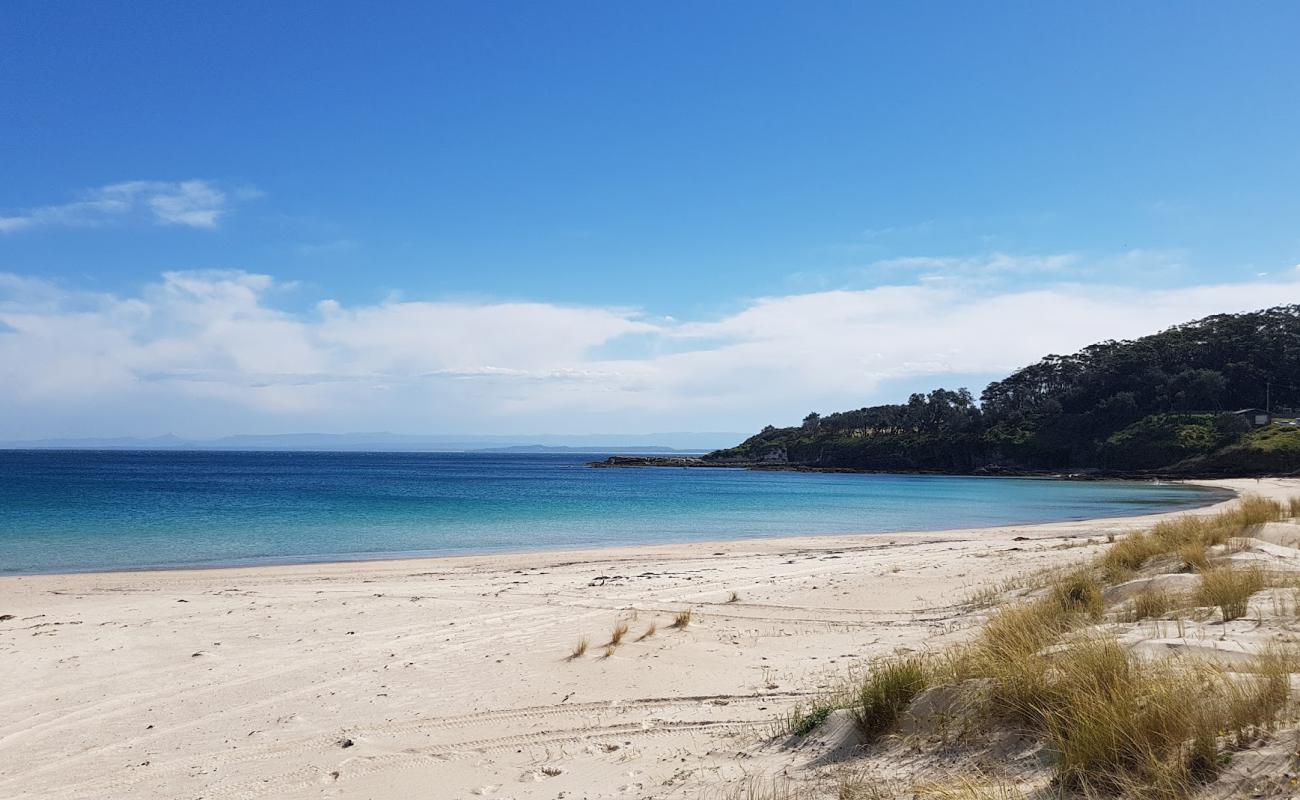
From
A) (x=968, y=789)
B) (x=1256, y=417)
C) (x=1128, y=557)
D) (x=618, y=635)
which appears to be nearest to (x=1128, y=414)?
(x=1256, y=417)

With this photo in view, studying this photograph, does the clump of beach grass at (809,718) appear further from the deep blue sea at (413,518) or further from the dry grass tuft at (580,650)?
the deep blue sea at (413,518)

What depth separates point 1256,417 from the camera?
8719 cm

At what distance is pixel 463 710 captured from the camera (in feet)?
24.0

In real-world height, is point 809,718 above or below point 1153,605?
below

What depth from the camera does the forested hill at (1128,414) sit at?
276ft

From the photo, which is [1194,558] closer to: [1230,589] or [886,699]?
[1230,589]

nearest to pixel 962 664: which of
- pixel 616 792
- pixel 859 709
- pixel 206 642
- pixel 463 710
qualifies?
pixel 859 709

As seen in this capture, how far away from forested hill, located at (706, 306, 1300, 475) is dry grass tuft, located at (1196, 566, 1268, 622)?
83.5 metres

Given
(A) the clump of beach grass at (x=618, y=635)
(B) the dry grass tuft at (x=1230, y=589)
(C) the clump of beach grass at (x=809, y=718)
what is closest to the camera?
(C) the clump of beach grass at (x=809, y=718)

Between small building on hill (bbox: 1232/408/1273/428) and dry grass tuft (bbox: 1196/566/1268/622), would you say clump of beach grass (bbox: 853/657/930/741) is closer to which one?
dry grass tuft (bbox: 1196/566/1268/622)

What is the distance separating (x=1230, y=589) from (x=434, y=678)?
27.8 ft

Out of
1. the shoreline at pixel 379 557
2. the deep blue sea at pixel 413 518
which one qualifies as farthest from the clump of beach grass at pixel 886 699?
the deep blue sea at pixel 413 518

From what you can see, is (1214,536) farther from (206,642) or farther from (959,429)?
(959,429)

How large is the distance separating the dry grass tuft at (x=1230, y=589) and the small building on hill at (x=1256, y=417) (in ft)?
329
